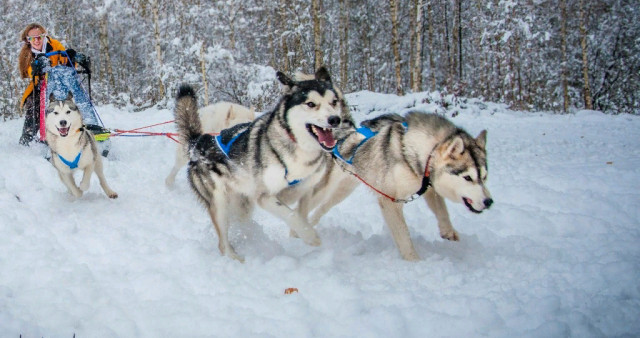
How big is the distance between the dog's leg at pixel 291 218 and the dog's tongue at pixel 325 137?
53 cm

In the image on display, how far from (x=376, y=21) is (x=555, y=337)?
2121 cm

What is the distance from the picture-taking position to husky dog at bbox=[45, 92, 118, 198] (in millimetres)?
4066

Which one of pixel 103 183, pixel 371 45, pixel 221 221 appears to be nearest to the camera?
pixel 221 221

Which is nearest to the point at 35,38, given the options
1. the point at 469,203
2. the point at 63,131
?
the point at 63,131

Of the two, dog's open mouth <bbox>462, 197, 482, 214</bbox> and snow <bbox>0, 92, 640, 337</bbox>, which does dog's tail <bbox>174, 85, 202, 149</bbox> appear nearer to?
snow <bbox>0, 92, 640, 337</bbox>

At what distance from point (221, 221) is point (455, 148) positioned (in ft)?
5.31

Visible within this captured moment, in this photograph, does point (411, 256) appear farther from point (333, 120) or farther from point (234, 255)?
point (234, 255)

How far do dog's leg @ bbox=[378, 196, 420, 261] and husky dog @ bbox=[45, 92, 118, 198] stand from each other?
304 cm

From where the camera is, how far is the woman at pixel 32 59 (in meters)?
5.56

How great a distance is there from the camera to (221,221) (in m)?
2.82

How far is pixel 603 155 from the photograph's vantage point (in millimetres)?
5129

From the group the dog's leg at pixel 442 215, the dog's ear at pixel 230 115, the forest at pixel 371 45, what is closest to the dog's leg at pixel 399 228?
the dog's leg at pixel 442 215

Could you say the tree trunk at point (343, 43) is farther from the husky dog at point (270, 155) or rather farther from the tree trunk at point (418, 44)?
the husky dog at point (270, 155)

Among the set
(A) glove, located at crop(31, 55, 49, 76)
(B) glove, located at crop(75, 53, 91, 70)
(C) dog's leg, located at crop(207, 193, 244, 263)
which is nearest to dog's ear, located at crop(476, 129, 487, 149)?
(C) dog's leg, located at crop(207, 193, 244, 263)
